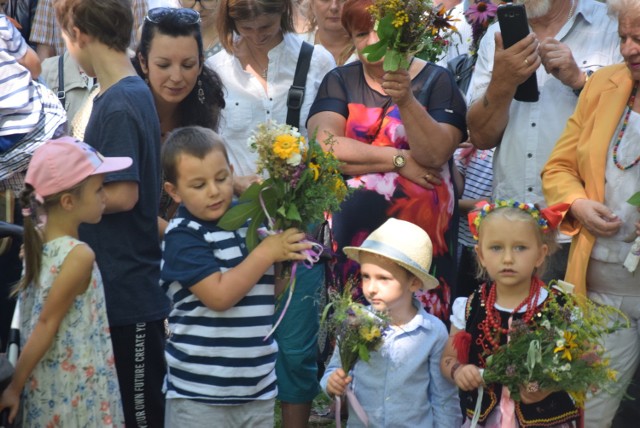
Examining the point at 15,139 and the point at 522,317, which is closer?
the point at 522,317

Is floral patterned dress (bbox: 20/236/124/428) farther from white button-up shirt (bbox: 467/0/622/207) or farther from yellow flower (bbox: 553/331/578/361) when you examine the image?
white button-up shirt (bbox: 467/0/622/207)

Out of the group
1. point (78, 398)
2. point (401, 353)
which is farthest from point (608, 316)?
point (78, 398)

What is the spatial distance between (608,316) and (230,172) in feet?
6.55

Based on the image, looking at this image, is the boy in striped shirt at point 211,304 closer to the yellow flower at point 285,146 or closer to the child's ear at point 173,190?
the child's ear at point 173,190

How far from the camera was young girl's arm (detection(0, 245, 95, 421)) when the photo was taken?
4098 mm

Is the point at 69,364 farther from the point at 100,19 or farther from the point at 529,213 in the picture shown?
the point at 529,213

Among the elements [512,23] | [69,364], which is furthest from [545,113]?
[69,364]

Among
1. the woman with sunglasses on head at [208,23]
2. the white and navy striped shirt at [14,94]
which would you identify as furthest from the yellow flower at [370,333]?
the woman with sunglasses on head at [208,23]

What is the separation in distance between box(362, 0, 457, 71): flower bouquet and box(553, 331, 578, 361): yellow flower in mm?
1693

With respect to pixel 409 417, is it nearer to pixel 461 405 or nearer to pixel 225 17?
pixel 461 405

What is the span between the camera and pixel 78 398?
4270mm

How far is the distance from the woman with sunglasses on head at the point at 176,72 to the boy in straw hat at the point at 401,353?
1.24m

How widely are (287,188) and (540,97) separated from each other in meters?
1.99

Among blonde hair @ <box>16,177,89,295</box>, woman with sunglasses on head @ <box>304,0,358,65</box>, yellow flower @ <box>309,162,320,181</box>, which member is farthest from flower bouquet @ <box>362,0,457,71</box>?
woman with sunglasses on head @ <box>304,0,358,65</box>
